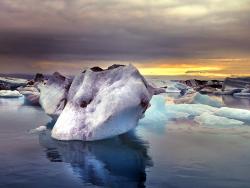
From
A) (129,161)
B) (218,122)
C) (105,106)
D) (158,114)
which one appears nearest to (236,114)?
(218,122)

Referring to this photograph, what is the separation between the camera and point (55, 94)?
11.7 meters

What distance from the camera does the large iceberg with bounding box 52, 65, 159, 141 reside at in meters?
8.54

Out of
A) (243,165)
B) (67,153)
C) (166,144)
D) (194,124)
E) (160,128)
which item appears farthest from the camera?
(194,124)

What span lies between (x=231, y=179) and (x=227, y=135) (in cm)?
457

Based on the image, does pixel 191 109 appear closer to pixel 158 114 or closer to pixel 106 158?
pixel 158 114

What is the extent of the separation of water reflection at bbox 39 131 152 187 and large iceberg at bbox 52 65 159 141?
11.3 inches

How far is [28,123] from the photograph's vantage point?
12.0m

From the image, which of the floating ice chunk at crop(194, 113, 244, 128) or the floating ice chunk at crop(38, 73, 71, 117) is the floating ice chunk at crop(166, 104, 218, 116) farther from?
the floating ice chunk at crop(38, 73, 71, 117)

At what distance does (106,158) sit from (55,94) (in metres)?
5.04

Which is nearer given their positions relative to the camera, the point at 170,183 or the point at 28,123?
the point at 170,183

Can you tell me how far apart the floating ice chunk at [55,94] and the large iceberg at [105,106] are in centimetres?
157

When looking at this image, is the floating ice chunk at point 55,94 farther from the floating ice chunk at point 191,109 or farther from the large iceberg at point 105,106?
the floating ice chunk at point 191,109

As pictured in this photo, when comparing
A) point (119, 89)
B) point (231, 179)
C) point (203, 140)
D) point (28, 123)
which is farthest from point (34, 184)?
point (28, 123)

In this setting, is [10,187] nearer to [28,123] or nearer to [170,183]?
[170,183]
